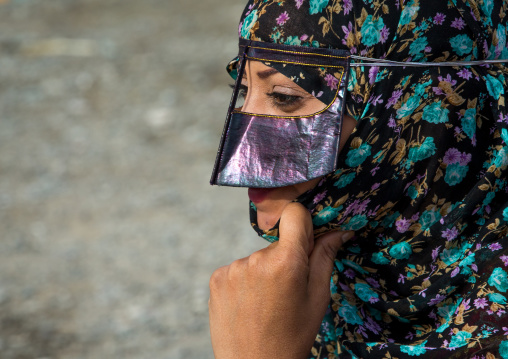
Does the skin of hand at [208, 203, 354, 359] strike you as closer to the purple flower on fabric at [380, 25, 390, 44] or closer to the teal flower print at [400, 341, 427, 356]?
the teal flower print at [400, 341, 427, 356]

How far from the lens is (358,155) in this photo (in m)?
2.07

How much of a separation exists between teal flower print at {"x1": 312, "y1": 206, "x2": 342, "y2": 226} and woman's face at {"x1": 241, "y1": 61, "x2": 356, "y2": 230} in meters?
0.09

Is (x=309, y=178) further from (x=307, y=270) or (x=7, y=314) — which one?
(x=7, y=314)

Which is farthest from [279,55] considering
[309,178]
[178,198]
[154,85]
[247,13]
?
[154,85]

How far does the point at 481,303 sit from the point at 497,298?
A: 5 cm

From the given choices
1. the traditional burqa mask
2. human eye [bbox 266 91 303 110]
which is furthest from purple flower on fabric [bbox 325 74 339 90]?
human eye [bbox 266 91 303 110]

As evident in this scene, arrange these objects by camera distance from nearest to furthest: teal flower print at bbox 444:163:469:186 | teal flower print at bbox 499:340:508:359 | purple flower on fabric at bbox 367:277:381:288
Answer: teal flower print at bbox 499:340:508:359
teal flower print at bbox 444:163:469:186
purple flower on fabric at bbox 367:277:381:288

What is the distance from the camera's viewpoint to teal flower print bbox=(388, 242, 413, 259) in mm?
2127

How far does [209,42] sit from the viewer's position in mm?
10023

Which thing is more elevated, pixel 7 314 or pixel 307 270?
pixel 307 270

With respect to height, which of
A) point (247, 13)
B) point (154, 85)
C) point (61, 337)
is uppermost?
point (247, 13)

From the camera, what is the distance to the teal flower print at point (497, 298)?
189 centimetres

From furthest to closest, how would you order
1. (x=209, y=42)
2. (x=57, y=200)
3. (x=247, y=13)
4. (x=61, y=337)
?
(x=209, y=42)
(x=57, y=200)
(x=61, y=337)
(x=247, y=13)

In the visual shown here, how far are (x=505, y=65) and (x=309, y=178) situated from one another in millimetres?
727
